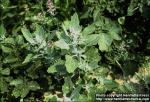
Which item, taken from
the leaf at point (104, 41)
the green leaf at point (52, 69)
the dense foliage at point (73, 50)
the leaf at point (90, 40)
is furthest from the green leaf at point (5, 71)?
the leaf at point (104, 41)

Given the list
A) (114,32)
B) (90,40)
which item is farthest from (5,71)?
(114,32)

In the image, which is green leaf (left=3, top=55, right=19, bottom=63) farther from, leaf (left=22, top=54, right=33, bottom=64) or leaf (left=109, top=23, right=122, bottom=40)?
leaf (left=109, top=23, right=122, bottom=40)

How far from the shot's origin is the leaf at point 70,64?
3.10 m

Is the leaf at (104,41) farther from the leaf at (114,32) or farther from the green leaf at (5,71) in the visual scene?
→ the green leaf at (5,71)

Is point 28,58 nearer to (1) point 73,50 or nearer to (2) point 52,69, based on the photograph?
(2) point 52,69

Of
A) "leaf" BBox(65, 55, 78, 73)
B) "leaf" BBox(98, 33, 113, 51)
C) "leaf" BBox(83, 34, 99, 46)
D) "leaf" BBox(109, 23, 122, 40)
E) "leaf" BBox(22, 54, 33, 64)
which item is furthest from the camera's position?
"leaf" BBox(109, 23, 122, 40)

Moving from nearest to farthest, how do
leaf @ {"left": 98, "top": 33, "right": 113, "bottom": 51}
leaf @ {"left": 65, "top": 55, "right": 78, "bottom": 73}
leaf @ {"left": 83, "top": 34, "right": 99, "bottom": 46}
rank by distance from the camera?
leaf @ {"left": 65, "top": 55, "right": 78, "bottom": 73}
leaf @ {"left": 83, "top": 34, "right": 99, "bottom": 46}
leaf @ {"left": 98, "top": 33, "right": 113, "bottom": 51}

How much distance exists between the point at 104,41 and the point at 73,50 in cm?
54

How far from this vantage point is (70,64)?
124 inches

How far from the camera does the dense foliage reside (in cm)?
329

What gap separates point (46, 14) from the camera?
4.28 meters

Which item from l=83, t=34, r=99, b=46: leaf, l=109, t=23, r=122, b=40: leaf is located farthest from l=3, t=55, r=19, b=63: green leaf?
l=109, t=23, r=122, b=40: leaf

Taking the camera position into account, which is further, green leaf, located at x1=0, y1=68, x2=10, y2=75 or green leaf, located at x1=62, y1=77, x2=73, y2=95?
green leaf, located at x1=0, y1=68, x2=10, y2=75

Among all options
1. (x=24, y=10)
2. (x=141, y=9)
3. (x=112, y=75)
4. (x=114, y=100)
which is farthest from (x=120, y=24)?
(x=24, y=10)
